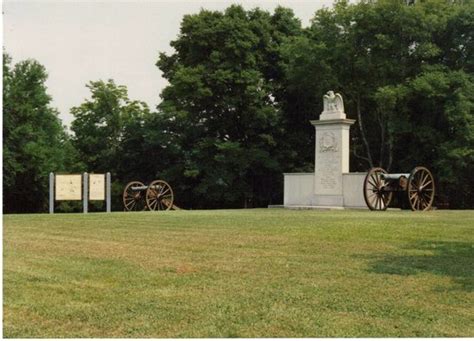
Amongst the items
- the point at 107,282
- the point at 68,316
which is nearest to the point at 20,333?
the point at 68,316

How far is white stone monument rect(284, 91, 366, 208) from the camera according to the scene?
83.3 ft

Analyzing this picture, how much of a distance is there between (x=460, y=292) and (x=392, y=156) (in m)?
27.3

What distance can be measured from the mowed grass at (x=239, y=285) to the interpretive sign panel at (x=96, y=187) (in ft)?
42.0

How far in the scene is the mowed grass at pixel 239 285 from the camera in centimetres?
576

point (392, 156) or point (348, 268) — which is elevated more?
point (392, 156)

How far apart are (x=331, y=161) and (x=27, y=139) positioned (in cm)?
1756

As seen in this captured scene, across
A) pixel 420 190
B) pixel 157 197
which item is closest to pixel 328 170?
pixel 420 190

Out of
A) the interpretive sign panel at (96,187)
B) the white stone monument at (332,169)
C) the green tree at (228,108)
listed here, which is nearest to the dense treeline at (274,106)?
the green tree at (228,108)

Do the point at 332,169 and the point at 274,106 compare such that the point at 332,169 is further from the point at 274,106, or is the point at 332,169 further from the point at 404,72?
the point at 274,106

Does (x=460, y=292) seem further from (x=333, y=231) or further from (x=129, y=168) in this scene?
(x=129, y=168)

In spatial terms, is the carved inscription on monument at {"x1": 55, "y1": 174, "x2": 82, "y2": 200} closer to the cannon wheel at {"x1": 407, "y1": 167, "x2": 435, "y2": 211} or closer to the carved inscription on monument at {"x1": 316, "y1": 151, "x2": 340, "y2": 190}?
the carved inscription on monument at {"x1": 316, "y1": 151, "x2": 340, "y2": 190}

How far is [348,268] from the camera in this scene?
332 inches

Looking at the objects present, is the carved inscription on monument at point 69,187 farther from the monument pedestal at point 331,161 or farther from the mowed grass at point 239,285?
the mowed grass at point 239,285

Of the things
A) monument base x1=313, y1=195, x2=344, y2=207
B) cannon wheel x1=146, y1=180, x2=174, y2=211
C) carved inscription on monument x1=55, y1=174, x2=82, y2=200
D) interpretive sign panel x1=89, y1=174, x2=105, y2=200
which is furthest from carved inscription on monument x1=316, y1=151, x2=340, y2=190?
carved inscription on monument x1=55, y1=174, x2=82, y2=200
